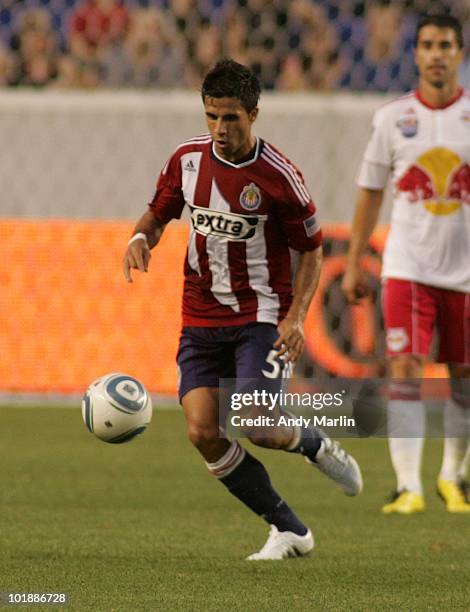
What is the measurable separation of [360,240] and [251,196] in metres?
1.59

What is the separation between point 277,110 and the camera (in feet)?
35.8

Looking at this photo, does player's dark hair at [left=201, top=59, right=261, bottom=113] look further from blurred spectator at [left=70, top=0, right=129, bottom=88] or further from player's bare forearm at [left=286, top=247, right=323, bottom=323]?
blurred spectator at [left=70, top=0, right=129, bottom=88]

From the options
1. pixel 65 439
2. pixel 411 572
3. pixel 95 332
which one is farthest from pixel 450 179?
pixel 95 332

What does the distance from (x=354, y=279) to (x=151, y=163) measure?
471 centimetres

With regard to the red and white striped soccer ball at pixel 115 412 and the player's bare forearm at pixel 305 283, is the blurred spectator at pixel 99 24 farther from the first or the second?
the red and white striped soccer ball at pixel 115 412

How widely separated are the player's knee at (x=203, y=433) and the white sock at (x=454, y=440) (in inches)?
74.6

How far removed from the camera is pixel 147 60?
11.3 m

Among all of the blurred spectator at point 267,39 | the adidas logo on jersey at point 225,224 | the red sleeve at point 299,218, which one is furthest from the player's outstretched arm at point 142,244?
the blurred spectator at point 267,39

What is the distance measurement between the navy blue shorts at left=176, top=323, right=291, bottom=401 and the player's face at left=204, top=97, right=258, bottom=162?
2.23 ft

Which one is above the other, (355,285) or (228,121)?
(228,121)

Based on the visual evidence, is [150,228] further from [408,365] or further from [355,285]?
[408,365]

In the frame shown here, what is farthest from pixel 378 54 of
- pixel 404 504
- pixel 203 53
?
pixel 404 504

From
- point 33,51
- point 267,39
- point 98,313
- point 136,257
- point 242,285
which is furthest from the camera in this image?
point 33,51

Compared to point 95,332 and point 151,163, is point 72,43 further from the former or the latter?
point 95,332
